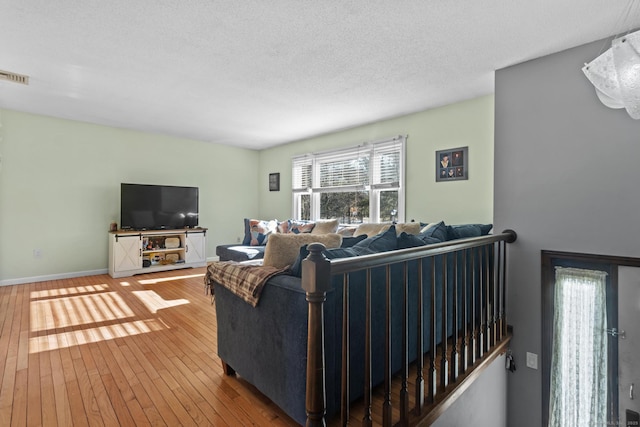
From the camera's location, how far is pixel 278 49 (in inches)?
102

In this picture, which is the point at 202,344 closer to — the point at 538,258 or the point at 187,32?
the point at 187,32

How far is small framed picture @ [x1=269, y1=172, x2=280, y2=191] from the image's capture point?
660 cm

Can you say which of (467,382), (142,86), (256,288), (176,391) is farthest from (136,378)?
(142,86)

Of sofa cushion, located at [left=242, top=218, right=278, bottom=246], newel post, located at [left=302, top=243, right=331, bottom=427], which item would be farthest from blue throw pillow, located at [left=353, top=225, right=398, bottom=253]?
sofa cushion, located at [left=242, top=218, right=278, bottom=246]

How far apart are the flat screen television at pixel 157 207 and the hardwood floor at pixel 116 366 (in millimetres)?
1631

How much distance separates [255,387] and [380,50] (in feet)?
8.98

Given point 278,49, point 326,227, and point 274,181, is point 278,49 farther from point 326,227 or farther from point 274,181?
point 274,181

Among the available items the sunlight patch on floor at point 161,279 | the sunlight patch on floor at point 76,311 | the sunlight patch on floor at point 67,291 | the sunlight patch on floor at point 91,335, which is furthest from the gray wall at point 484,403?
the sunlight patch on floor at point 67,291

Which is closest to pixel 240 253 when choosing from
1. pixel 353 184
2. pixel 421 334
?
pixel 353 184

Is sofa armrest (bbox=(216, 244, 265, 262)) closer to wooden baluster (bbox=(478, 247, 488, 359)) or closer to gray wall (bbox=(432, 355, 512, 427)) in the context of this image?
wooden baluster (bbox=(478, 247, 488, 359))

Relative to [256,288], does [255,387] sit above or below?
below

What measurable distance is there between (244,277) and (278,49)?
6.20 ft

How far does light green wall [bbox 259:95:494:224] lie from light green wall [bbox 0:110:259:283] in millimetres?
3537

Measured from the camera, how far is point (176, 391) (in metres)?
2.02
